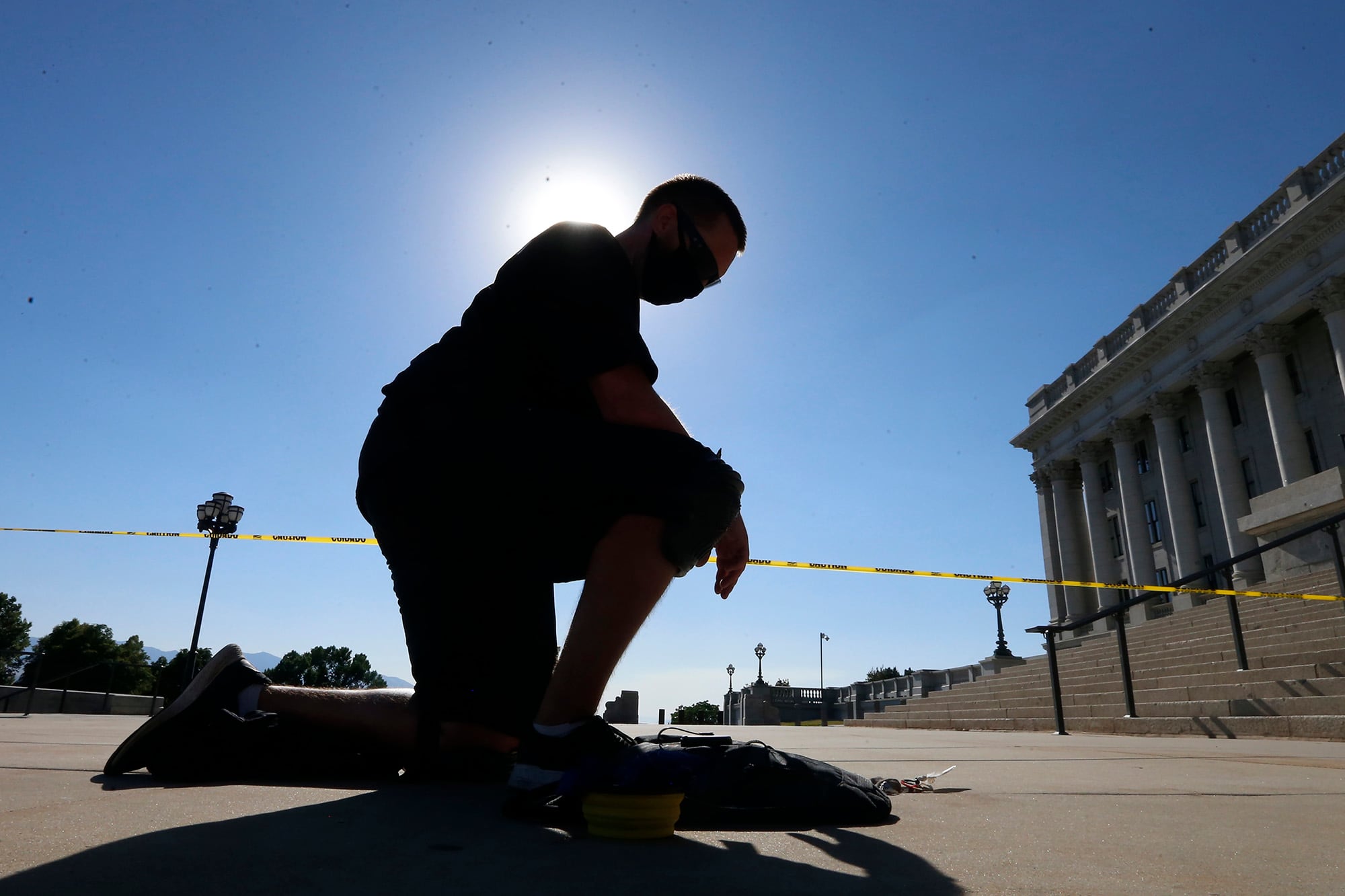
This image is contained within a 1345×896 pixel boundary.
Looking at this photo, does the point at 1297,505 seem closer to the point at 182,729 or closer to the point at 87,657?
the point at 182,729

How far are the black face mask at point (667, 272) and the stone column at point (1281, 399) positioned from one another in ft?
91.2

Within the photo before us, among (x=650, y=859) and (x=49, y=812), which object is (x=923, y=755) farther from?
(x=49, y=812)

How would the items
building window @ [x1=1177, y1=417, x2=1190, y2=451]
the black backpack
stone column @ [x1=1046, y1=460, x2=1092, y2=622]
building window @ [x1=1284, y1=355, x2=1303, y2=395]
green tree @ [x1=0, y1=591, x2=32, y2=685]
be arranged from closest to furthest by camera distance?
the black backpack → building window @ [x1=1284, y1=355, x2=1303, y2=395] → building window @ [x1=1177, y1=417, x2=1190, y2=451] → stone column @ [x1=1046, y1=460, x2=1092, y2=622] → green tree @ [x1=0, y1=591, x2=32, y2=685]

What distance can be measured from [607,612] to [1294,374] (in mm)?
32118

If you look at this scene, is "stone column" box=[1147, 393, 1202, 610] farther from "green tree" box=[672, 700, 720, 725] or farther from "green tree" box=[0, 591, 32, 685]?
"green tree" box=[0, 591, 32, 685]

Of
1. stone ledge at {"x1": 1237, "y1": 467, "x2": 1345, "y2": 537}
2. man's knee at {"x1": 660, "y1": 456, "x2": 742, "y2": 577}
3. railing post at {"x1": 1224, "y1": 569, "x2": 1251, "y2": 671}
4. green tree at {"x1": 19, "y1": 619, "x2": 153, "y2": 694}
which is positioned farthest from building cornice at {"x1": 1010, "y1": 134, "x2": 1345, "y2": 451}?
green tree at {"x1": 19, "y1": 619, "x2": 153, "y2": 694}

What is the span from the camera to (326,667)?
83.2 metres

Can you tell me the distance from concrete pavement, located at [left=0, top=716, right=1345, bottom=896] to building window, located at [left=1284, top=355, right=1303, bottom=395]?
30247mm

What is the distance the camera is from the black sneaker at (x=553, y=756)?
4.88ft

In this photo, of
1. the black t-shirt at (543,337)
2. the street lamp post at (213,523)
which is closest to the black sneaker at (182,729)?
the black t-shirt at (543,337)

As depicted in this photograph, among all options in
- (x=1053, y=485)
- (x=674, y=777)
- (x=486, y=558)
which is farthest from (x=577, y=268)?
(x=1053, y=485)

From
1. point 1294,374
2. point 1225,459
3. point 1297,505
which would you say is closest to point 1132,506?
point 1225,459

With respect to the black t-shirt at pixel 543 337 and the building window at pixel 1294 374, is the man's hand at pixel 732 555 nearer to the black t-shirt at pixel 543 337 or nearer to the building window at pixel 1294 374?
the black t-shirt at pixel 543 337

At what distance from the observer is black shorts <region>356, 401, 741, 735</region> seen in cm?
186
